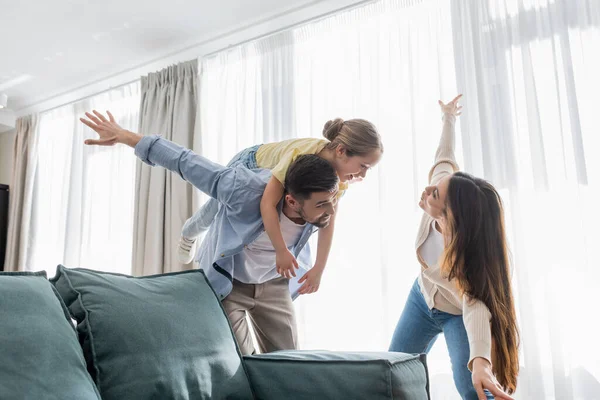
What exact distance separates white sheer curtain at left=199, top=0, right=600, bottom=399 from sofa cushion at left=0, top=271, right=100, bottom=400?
1894 millimetres

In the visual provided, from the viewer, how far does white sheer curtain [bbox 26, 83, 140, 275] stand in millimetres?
4188

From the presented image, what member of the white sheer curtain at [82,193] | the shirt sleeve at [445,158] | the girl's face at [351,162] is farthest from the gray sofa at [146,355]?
the white sheer curtain at [82,193]

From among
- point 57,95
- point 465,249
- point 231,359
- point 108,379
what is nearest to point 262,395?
point 231,359

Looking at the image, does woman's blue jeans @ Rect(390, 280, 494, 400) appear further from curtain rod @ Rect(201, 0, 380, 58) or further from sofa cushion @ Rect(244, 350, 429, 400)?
curtain rod @ Rect(201, 0, 380, 58)

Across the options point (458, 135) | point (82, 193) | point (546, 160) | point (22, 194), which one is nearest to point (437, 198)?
point (546, 160)

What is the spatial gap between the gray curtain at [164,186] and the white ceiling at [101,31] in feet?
0.83

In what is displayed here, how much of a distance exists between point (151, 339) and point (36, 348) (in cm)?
29

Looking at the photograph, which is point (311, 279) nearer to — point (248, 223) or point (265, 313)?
point (265, 313)

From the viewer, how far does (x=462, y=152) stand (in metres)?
2.66

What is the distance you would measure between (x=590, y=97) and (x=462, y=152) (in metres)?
0.60

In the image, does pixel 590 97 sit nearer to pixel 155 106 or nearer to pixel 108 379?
pixel 108 379

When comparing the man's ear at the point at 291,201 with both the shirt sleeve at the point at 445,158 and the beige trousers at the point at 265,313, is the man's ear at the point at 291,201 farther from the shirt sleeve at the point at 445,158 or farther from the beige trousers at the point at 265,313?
the shirt sleeve at the point at 445,158

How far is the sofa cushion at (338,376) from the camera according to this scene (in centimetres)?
126

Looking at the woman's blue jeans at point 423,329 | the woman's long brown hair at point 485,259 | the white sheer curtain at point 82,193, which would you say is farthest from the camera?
the white sheer curtain at point 82,193
